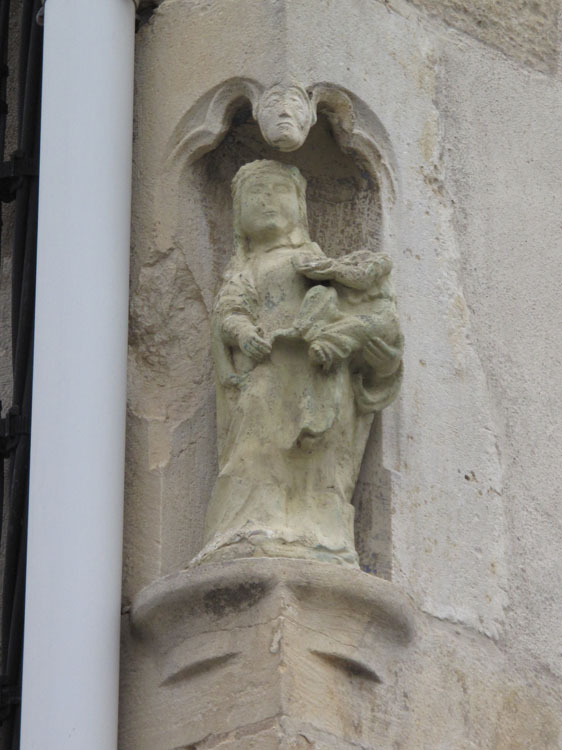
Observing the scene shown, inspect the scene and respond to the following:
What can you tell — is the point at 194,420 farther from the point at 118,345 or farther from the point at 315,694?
the point at 315,694

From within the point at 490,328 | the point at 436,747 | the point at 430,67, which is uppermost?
the point at 430,67

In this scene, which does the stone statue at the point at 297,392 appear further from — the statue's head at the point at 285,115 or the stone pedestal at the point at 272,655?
the statue's head at the point at 285,115

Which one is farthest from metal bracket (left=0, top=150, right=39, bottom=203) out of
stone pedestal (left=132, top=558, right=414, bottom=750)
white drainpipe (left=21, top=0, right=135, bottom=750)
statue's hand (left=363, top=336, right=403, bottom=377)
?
stone pedestal (left=132, top=558, right=414, bottom=750)

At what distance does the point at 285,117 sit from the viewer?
5.24m

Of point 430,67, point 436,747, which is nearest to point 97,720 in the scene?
point 436,747

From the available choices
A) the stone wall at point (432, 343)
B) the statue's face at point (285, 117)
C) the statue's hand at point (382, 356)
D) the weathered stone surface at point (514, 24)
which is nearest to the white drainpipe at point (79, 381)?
the stone wall at point (432, 343)

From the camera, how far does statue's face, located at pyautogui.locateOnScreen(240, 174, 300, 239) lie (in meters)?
5.20

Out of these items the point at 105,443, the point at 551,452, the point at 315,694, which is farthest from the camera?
the point at 551,452

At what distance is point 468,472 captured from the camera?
530cm

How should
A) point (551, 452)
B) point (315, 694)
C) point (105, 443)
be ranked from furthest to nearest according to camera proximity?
1. point (551, 452)
2. point (105, 443)
3. point (315, 694)

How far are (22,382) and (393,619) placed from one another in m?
1.00

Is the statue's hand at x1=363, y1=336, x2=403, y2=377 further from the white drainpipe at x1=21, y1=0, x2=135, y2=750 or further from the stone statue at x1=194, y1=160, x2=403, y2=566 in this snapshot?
the white drainpipe at x1=21, y1=0, x2=135, y2=750

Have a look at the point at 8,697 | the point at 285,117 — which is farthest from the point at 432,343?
the point at 8,697

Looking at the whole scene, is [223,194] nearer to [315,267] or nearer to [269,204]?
[269,204]
